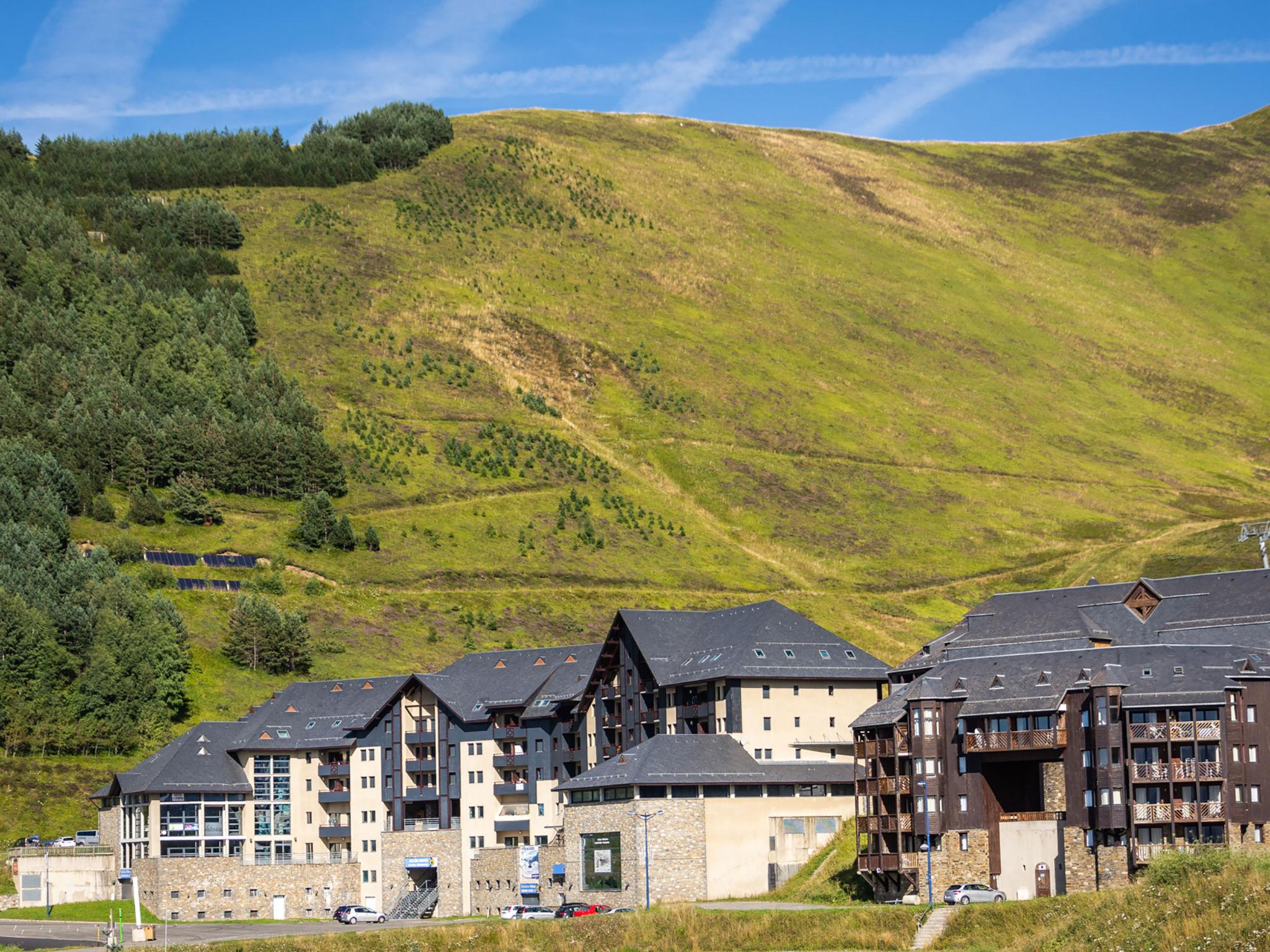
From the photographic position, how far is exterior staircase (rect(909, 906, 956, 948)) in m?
78.7

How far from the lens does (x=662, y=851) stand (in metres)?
102

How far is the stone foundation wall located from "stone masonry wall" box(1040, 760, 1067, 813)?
146 cm

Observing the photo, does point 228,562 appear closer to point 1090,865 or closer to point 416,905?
point 416,905

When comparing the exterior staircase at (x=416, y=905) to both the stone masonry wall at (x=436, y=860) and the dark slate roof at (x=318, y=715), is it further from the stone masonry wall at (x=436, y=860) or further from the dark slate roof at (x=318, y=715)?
the dark slate roof at (x=318, y=715)

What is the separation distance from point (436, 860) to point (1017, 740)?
47.0 metres

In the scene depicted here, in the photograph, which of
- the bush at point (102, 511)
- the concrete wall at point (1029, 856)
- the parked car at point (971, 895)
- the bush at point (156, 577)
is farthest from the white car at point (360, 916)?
the bush at point (102, 511)

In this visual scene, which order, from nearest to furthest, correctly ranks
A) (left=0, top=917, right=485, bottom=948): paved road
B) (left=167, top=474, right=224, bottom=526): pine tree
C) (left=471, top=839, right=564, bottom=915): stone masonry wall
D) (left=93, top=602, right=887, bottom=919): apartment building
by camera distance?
1. (left=0, top=917, right=485, bottom=948): paved road
2. (left=471, top=839, right=564, bottom=915): stone masonry wall
3. (left=93, top=602, right=887, bottom=919): apartment building
4. (left=167, top=474, right=224, bottom=526): pine tree

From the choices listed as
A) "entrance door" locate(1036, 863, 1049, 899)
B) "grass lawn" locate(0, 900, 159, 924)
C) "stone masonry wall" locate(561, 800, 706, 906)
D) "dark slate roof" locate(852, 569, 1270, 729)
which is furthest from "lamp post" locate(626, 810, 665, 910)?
"grass lawn" locate(0, 900, 159, 924)

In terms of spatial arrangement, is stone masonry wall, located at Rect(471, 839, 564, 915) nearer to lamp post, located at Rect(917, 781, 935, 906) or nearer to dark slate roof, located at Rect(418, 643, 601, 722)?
dark slate roof, located at Rect(418, 643, 601, 722)

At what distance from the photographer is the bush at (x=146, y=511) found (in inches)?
7303

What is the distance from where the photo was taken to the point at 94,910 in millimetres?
118750

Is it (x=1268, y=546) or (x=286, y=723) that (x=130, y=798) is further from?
(x=1268, y=546)

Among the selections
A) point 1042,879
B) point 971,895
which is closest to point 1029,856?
point 1042,879

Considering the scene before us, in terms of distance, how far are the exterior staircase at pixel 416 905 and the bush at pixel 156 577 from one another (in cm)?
5622
